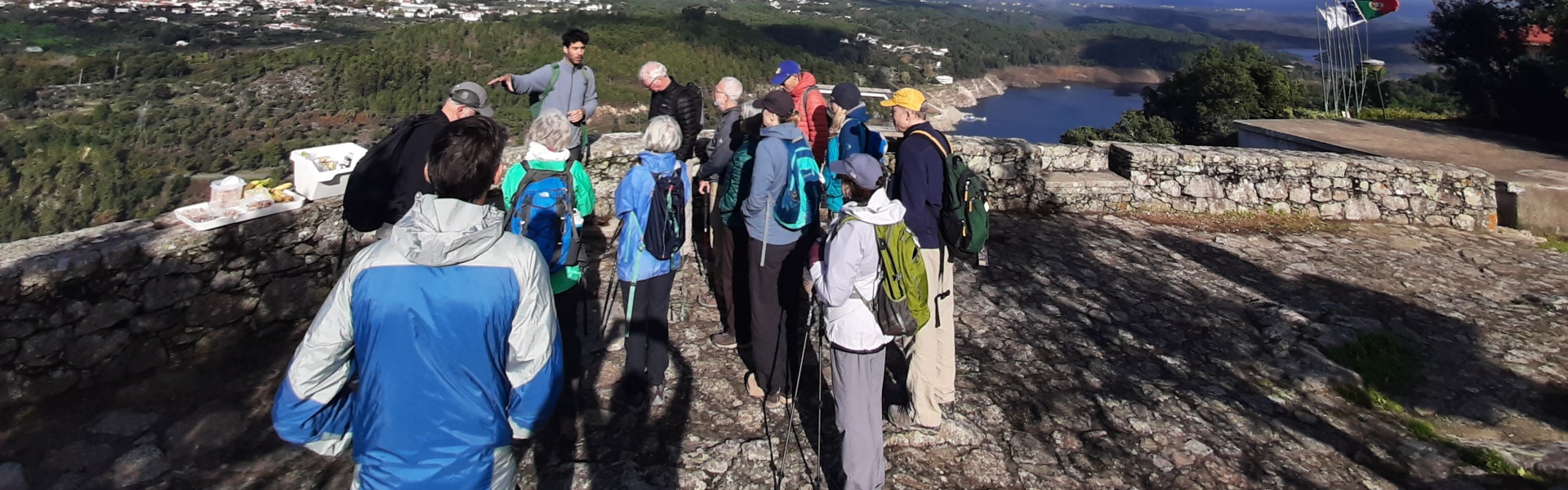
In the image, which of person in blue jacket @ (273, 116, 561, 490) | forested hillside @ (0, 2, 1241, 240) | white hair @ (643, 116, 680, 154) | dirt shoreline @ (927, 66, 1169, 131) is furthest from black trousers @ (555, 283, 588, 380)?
dirt shoreline @ (927, 66, 1169, 131)

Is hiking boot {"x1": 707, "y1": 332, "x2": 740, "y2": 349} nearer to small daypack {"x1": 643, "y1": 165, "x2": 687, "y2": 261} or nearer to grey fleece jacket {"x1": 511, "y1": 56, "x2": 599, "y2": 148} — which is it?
small daypack {"x1": 643, "y1": 165, "x2": 687, "y2": 261}

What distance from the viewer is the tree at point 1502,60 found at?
10.3m

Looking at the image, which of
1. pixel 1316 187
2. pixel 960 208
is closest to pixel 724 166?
pixel 960 208

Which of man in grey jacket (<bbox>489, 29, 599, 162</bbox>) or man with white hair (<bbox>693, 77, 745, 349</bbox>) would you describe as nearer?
man with white hair (<bbox>693, 77, 745, 349</bbox>)

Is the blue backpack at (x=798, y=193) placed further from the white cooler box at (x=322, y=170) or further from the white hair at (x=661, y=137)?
the white cooler box at (x=322, y=170)

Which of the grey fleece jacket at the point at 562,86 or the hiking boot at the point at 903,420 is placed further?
the grey fleece jacket at the point at 562,86

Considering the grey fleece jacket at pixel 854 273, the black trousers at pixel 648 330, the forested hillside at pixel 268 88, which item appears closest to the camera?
the grey fleece jacket at pixel 854 273

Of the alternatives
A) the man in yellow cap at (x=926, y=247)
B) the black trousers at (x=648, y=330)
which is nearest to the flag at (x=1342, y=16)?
the man in yellow cap at (x=926, y=247)

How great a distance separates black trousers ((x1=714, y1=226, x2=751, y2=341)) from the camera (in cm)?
400

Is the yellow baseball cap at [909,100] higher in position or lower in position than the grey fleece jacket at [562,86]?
higher

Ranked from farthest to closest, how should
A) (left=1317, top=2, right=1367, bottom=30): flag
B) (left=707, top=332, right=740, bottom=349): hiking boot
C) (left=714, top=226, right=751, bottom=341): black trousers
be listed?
(left=1317, top=2, right=1367, bottom=30): flag, (left=707, top=332, right=740, bottom=349): hiking boot, (left=714, top=226, right=751, bottom=341): black trousers

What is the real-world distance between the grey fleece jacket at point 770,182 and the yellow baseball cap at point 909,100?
504mm

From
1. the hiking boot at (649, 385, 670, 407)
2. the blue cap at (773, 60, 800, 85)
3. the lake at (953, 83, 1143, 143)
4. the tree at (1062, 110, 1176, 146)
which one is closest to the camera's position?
the hiking boot at (649, 385, 670, 407)

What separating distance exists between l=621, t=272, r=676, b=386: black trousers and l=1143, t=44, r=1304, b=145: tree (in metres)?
18.0
